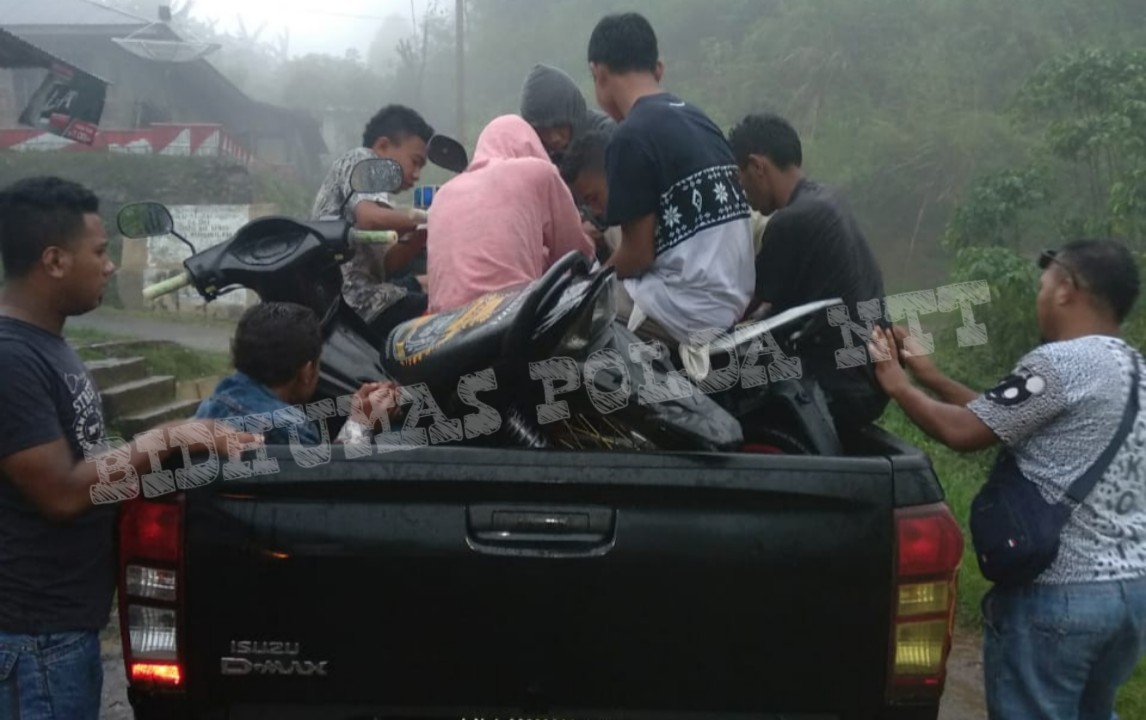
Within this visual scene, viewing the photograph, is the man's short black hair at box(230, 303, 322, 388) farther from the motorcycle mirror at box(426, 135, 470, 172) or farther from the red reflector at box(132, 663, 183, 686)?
the motorcycle mirror at box(426, 135, 470, 172)

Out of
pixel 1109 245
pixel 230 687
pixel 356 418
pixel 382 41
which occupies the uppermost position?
pixel 382 41

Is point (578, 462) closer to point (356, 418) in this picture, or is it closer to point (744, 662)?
point (744, 662)

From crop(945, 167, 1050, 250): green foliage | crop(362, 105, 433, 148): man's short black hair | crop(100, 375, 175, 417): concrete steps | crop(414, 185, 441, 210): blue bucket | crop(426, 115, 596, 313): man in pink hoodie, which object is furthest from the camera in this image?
crop(945, 167, 1050, 250): green foliage

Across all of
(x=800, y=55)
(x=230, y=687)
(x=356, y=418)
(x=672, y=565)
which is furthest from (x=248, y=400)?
(x=800, y=55)

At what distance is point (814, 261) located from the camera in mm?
3619

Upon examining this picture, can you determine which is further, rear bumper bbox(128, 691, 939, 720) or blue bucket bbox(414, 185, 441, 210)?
blue bucket bbox(414, 185, 441, 210)

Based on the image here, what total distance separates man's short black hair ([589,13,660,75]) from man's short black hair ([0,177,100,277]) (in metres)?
1.71

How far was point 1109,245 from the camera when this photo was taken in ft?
8.62

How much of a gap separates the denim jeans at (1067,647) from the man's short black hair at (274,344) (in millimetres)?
1837

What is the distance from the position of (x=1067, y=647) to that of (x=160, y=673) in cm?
200

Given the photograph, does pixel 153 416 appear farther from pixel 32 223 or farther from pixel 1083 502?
pixel 1083 502

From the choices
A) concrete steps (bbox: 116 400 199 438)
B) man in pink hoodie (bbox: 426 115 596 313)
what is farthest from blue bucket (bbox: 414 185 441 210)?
concrete steps (bbox: 116 400 199 438)

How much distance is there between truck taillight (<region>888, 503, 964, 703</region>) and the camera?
7.33 feet

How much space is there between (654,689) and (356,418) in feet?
3.50
